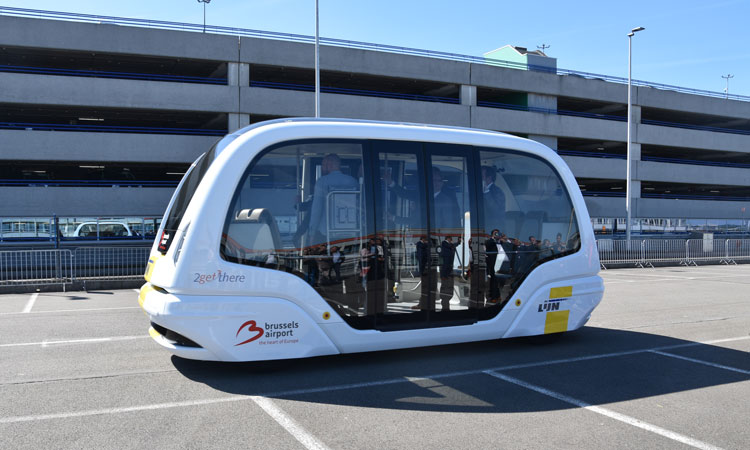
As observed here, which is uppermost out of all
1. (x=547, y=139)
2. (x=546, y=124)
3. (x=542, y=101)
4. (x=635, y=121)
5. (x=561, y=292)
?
(x=542, y=101)

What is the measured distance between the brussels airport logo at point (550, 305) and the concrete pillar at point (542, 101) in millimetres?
32660

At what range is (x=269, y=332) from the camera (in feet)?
18.8

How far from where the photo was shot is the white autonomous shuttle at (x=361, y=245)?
5621mm

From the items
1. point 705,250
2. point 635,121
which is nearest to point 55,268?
point 705,250

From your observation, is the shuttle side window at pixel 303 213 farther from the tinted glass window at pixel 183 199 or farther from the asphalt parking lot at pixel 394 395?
the asphalt parking lot at pixel 394 395

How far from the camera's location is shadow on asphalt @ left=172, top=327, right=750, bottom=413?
5242 mm

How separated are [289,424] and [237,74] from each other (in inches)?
1124

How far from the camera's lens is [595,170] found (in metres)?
40.2

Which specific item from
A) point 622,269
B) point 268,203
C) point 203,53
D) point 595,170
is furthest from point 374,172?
point 595,170

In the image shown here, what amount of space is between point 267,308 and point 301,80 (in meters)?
31.5

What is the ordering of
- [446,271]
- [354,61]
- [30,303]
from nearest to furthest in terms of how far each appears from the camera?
1. [446,271]
2. [30,303]
3. [354,61]

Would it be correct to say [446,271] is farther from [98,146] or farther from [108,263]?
[98,146]

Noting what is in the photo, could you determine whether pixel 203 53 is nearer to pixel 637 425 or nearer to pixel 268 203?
pixel 268 203

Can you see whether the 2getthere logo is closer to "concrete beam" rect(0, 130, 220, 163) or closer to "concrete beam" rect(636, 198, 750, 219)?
"concrete beam" rect(0, 130, 220, 163)
